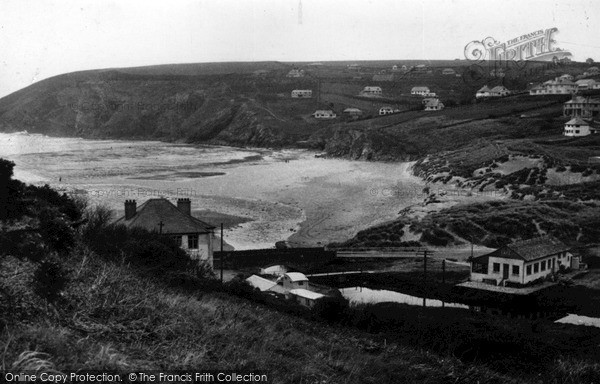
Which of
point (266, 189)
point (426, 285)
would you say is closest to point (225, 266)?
point (426, 285)

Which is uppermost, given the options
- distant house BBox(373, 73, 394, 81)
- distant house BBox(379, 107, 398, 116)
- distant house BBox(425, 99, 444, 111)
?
distant house BBox(373, 73, 394, 81)

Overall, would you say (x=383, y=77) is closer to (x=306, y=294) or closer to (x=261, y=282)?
(x=261, y=282)

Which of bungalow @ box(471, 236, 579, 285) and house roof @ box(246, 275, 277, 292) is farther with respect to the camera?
bungalow @ box(471, 236, 579, 285)

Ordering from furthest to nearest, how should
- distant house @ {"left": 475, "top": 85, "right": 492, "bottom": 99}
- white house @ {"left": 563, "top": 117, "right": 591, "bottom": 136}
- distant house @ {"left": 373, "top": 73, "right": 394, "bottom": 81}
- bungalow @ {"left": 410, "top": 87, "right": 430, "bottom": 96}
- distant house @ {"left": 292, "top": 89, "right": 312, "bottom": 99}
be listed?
distant house @ {"left": 373, "top": 73, "right": 394, "bottom": 81}
distant house @ {"left": 292, "top": 89, "right": 312, "bottom": 99}
bungalow @ {"left": 410, "top": 87, "right": 430, "bottom": 96}
distant house @ {"left": 475, "top": 85, "right": 492, "bottom": 99}
white house @ {"left": 563, "top": 117, "right": 591, "bottom": 136}

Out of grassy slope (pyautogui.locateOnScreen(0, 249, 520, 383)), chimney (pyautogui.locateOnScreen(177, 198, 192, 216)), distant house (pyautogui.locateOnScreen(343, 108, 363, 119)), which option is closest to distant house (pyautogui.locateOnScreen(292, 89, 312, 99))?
distant house (pyautogui.locateOnScreen(343, 108, 363, 119))

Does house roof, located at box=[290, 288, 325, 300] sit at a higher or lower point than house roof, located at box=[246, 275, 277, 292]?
higher

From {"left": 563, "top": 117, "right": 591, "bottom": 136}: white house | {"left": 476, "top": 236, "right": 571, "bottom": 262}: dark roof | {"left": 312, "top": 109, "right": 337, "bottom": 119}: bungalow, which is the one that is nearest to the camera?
{"left": 476, "top": 236, "right": 571, "bottom": 262}: dark roof

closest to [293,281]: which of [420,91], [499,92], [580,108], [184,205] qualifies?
[184,205]

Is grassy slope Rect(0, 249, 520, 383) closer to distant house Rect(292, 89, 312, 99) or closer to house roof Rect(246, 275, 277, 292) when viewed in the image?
house roof Rect(246, 275, 277, 292)
